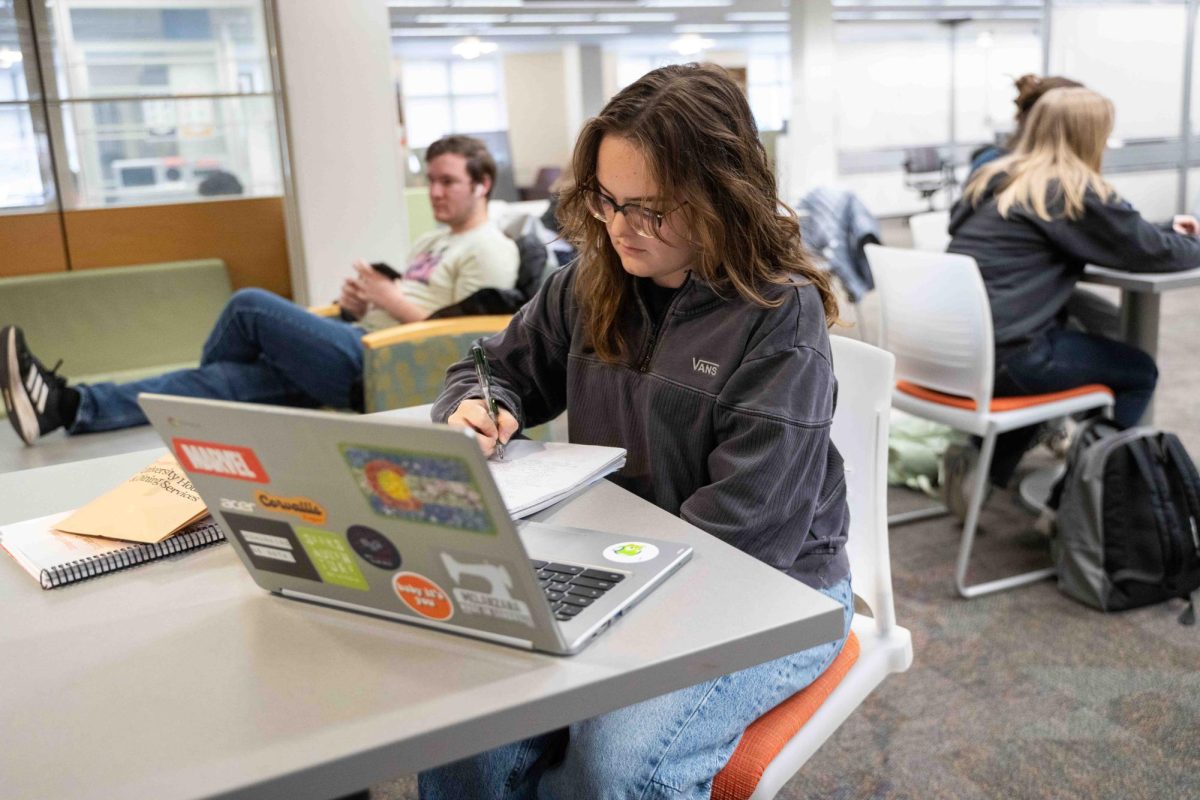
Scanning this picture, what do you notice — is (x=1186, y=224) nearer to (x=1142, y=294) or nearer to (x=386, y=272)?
(x=1142, y=294)

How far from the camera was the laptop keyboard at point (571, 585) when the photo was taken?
896mm

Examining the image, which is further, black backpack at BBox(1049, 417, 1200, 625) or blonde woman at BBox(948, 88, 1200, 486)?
blonde woman at BBox(948, 88, 1200, 486)

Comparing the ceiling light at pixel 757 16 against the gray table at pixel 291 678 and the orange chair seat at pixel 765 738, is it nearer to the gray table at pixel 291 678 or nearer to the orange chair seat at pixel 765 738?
the orange chair seat at pixel 765 738

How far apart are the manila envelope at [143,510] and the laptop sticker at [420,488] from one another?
380mm

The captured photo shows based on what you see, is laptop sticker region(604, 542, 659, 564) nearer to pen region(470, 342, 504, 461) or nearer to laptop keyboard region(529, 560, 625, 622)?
laptop keyboard region(529, 560, 625, 622)

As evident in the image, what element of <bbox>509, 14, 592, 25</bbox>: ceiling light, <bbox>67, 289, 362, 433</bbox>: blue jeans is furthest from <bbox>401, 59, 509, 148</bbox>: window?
<bbox>67, 289, 362, 433</bbox>: blue jeans

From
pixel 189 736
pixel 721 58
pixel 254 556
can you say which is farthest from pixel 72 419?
pixel 721 58

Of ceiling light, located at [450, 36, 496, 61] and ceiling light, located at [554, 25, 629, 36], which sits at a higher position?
ceiling light, located at [554, 25, 629, 36]

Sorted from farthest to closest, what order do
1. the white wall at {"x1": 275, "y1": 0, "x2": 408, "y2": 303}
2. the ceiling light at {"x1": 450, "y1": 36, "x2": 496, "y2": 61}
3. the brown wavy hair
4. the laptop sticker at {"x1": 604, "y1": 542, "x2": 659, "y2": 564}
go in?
the ceiling light at {"x1": 450, "y1": 36, "x2": 496, "y2": 61} → the white wall at {"x1": 275, "y1": 0, "x2": 408, "y2": 303} → the brown wavy hair → the laptop sticker at {"x1": 604, "y1": 542, "x2": 659, "y2": 564}

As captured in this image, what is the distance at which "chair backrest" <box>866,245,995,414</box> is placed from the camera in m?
2.55

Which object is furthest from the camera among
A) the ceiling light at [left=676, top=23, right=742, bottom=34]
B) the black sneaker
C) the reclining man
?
the ceiling light at [left=676, top=23, right=742, bottom=34]

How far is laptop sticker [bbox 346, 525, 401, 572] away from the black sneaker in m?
2.40

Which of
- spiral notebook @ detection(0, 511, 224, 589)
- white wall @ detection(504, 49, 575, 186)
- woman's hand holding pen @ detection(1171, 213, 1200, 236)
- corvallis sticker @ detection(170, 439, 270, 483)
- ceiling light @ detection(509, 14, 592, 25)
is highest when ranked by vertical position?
ceiling light @ detection(509, 14, 592, 25)

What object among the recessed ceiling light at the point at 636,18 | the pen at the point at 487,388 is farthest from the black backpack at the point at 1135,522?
the recessed ceiling light at the point at 636,18
